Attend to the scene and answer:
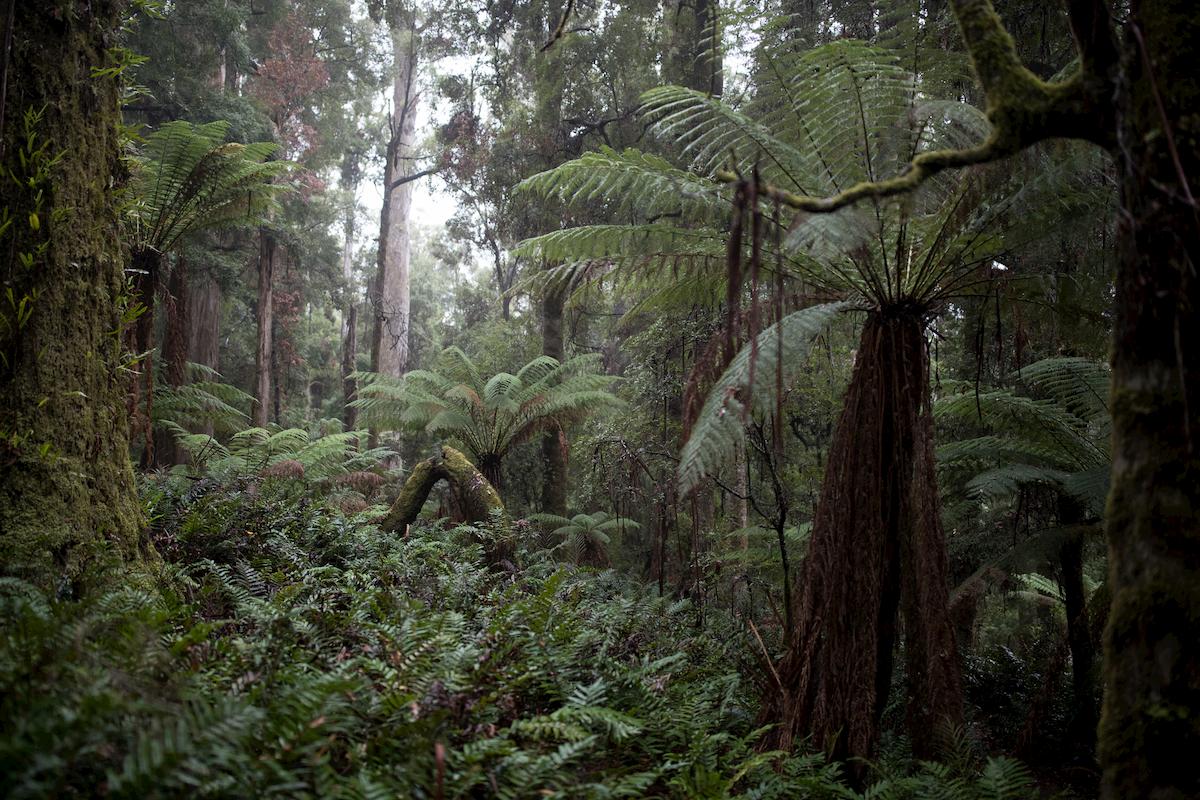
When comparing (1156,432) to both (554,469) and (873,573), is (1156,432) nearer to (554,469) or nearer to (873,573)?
(873,573)

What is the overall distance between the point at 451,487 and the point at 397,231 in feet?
44.2

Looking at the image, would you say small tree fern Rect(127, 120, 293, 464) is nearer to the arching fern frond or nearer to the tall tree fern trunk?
the arching fern frond

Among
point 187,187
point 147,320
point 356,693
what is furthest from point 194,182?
point 356,693

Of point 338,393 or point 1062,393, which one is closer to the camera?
point 1062,393

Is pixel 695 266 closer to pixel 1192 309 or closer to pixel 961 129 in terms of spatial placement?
pixel 961 129

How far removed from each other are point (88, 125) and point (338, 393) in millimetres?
19164

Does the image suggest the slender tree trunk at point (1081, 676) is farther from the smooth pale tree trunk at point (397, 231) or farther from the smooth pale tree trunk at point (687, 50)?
the smooth pale tree trunk at point (397, 231)

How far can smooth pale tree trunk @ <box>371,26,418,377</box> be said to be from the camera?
53.4ft

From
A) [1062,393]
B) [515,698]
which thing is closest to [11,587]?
[515,698]

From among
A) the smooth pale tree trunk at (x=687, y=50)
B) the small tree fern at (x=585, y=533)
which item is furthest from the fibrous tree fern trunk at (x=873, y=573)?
the smooth pale tree trunk at (x=687, y=50)

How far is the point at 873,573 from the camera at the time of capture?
11.0 feet

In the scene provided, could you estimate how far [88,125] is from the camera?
306 cm

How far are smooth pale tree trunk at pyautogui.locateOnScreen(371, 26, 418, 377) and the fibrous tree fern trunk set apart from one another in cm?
1337

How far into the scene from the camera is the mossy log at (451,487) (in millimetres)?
6445
